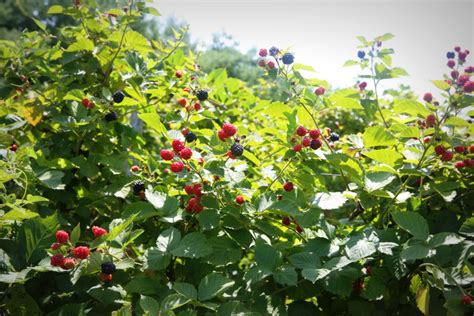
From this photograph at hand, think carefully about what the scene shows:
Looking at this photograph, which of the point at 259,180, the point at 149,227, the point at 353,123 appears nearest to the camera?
the point at 149,227

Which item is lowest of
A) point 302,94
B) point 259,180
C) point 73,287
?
point 73,287

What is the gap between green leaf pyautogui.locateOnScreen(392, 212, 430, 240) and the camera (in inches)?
53.9

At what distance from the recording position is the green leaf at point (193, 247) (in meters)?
1.38

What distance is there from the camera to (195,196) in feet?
5.34

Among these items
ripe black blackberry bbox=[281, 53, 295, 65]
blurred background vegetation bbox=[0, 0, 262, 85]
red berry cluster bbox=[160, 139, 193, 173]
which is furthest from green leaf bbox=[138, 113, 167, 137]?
blurred background vegetation bbox=[0, 0, 262, 85]

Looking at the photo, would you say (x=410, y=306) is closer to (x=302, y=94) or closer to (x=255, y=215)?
(x=255, y=215)

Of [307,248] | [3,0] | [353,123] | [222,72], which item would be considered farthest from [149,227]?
[3,0]

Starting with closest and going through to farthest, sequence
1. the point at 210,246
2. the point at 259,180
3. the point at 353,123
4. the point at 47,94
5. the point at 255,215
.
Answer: the point at 210,246
the point at 255,215
the point at 259,180
the point at 47,94
the point at 353,123

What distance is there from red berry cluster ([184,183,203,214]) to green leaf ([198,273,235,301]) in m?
0.33

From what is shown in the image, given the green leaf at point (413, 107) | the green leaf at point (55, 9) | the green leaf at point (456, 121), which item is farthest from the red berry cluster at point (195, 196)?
the green leaf at point (55, 9)

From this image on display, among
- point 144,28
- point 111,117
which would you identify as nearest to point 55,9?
point 111,117

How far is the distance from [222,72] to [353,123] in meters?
3.25

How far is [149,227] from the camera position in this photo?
71.0 inches

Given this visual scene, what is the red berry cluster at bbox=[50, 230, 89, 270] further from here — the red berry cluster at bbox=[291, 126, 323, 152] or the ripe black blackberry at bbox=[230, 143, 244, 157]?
the red berry cluster at bbox=[291, 126, 323, 152]
